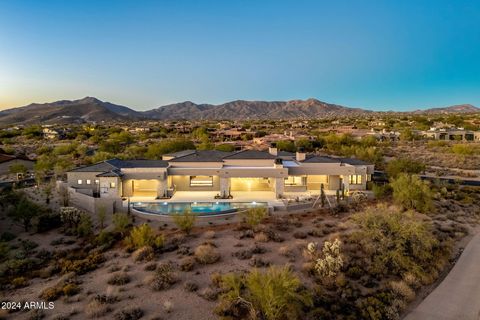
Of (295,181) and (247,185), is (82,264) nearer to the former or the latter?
(247,185)

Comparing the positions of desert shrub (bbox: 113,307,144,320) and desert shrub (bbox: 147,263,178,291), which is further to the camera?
desert shrub (bbox: 147,263,178,291)

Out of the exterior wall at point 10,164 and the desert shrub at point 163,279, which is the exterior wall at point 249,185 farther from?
the exterior wall at point 10,164

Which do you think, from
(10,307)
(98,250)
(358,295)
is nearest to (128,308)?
(10,307)

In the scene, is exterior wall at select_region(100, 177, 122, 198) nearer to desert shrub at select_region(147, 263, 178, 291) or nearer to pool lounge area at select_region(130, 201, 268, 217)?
pool lounge area at select_region(130, 201, 268, 217)

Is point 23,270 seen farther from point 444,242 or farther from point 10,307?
point 444,242

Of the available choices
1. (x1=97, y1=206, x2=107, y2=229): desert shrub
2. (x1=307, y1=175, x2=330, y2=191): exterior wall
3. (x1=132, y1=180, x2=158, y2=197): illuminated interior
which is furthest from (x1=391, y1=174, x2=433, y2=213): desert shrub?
(x1=97, y1=206, x2=107, y2=229): desert shrub
